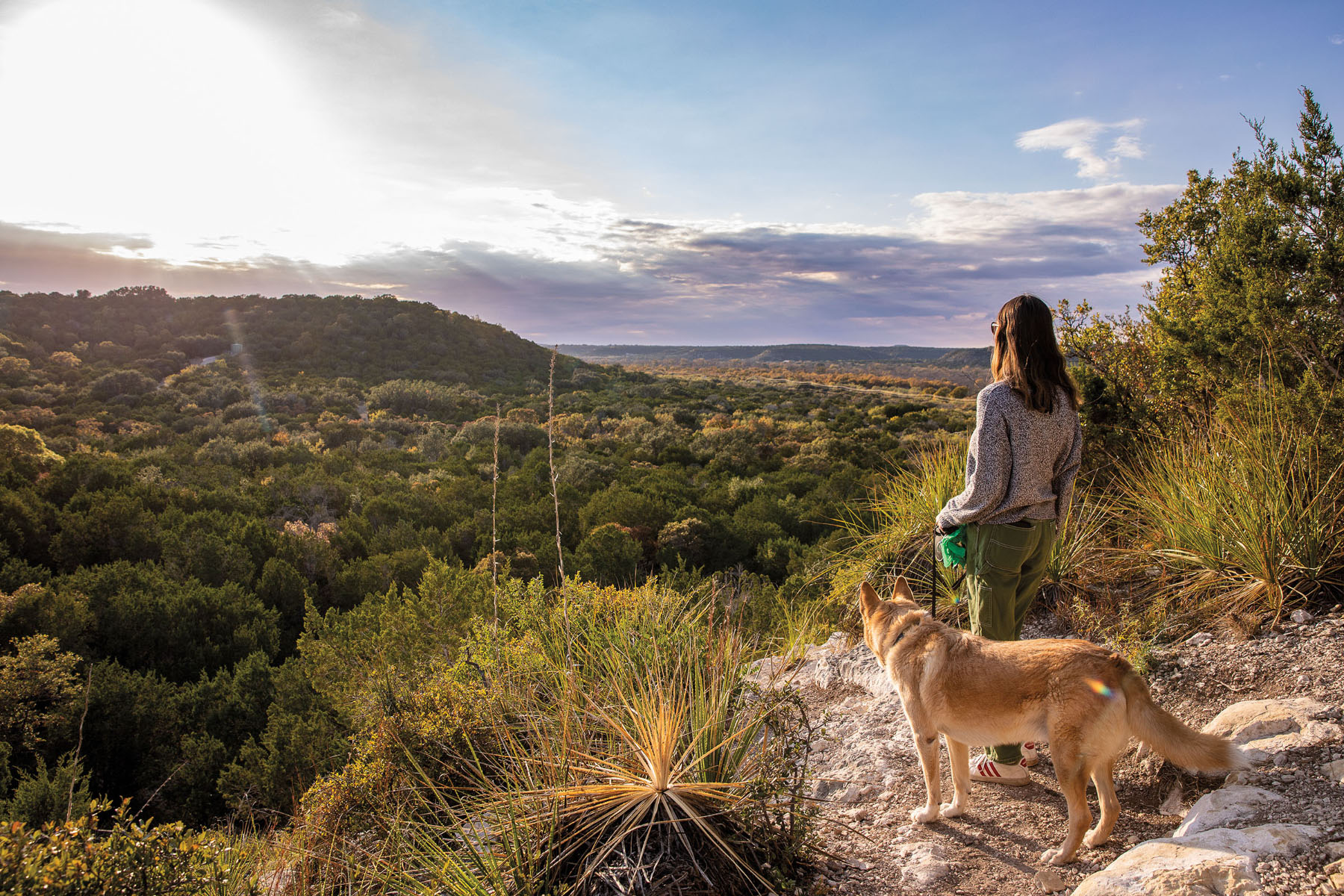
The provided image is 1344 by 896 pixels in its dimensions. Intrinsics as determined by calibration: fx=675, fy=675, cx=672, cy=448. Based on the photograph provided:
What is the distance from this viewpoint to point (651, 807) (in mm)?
2342

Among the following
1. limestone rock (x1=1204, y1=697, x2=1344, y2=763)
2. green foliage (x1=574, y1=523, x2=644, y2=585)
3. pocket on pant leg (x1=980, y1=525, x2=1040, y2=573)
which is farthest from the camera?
green foliage (x1=574, y1=523, x2=644, y2=585)

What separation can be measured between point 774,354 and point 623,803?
131298 mm

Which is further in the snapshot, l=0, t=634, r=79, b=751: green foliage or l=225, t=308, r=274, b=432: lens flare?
l=225, t=308, r=274, b=432: lens flare

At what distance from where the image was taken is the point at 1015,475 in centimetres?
294

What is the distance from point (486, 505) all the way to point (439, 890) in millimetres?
11073

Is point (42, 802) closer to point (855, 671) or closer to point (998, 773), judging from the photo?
point (855, 671)

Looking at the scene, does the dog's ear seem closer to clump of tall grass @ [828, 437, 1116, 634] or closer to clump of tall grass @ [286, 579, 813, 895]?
clump of tall grass @ [286, 579, 813, 895]

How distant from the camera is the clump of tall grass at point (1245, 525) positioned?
→ 12.1 feet

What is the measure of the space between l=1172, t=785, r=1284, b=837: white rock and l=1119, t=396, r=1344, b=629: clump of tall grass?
1.57 metres

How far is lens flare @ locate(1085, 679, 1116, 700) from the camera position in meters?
2.34

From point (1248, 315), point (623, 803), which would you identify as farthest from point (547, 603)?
point (1248, 315)

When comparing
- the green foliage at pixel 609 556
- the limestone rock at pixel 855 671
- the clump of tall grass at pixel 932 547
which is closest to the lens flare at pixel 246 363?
the green foliage at pixel 609 556

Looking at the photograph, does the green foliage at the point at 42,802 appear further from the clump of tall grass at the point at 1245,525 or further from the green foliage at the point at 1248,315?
the green foliage at the point at 1248,315

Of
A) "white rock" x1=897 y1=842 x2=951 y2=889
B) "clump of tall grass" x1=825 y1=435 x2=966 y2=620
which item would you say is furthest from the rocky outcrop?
"clump of tall grass" x1=825 y1=435 x2=966 y2=620
